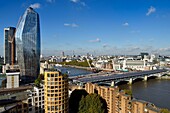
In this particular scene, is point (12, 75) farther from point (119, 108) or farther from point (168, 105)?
point (168, 105)

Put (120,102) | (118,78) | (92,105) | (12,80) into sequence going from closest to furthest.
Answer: (120,102) → (92,105) → (12,80) → (118,78)

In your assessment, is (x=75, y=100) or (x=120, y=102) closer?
(x=120, y=102)

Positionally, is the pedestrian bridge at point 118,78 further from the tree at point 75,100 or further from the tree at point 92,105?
the tree at point 92,105

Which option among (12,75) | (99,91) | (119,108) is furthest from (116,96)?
(12,75)

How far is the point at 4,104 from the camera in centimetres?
1535

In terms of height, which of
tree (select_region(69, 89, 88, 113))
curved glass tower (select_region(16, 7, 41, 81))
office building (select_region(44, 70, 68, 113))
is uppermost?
curved glass tower (select_region(16, 7, 41, 81))

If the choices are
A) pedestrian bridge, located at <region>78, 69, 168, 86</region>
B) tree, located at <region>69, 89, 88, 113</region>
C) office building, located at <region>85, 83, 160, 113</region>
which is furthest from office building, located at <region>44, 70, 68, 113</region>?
pedestrian bridge, located at <region>78, 69, 168, 86</region>

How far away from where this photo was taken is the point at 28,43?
142 ft

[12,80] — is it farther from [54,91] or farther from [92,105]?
[92,105]

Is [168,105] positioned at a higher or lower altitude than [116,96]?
lower

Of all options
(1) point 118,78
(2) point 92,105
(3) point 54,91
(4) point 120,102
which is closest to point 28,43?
(1) point 118,78

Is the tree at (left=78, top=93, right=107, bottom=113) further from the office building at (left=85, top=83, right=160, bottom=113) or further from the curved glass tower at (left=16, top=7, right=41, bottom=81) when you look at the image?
A: the curved glass tower at (left=16, top=7, right=41, bottom=81)

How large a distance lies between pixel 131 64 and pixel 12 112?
62013 millimetres

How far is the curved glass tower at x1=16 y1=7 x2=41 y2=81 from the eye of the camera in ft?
138
